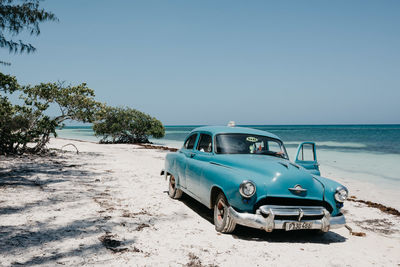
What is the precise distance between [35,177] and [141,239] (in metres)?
6.40

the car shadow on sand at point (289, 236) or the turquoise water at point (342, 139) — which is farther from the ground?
the car shadow on sand at point (289, 236)

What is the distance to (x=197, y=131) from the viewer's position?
→ 687cm

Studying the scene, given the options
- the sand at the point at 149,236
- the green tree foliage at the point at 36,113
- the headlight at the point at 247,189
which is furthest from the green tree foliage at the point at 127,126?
the headlight at the point at 247,189

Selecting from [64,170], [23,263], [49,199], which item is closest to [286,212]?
[23,263]

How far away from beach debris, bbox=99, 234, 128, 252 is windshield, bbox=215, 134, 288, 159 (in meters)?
2.35

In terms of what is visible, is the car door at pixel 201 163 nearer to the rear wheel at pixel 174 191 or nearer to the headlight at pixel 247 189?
the headlight at pixel 247 189

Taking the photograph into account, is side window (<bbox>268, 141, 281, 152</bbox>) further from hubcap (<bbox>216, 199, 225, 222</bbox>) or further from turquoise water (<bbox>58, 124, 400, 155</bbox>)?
turquoise water (<bbox>58, 124, 400, 155</bbox>)

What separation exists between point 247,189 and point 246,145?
154 centimetres

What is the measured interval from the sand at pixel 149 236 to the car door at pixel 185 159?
2.13 feet

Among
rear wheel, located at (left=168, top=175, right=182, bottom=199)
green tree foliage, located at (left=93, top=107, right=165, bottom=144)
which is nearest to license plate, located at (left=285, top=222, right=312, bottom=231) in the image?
rear wheel, located at (left=168, top=175, right=182, bottom=199)

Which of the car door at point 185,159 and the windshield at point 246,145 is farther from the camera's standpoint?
the car door at point 185,159

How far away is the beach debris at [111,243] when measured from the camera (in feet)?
14.1

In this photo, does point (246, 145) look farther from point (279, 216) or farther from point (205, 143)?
point (279, 216)

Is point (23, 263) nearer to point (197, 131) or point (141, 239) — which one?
point (141, 239)
